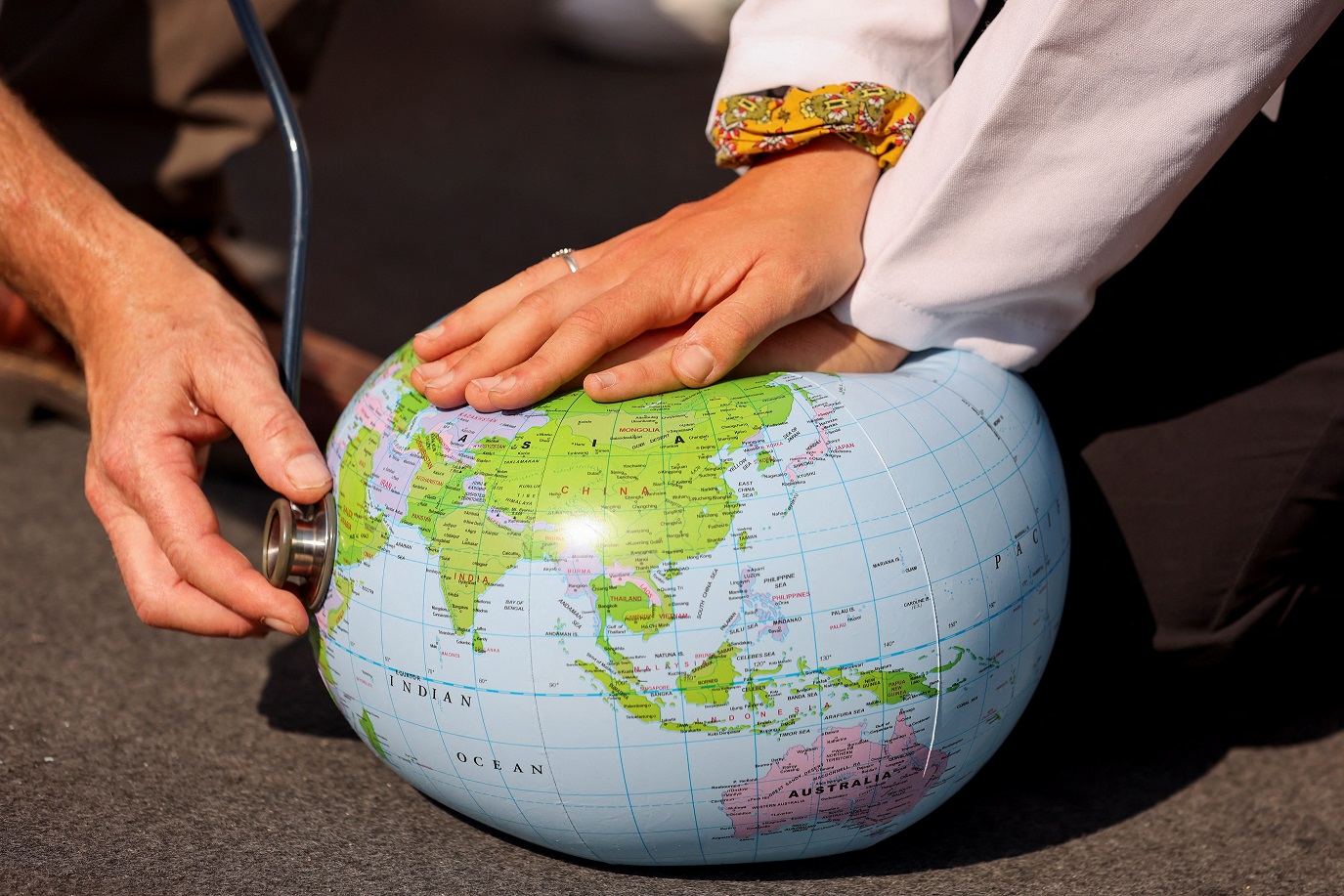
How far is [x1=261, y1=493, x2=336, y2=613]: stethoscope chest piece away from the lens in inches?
42.8

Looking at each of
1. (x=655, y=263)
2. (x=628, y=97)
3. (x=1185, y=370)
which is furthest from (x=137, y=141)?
(x=628, y=97)

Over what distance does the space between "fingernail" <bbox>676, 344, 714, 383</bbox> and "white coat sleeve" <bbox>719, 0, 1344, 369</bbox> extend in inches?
8.6

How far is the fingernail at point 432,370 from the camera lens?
1106 millimetres

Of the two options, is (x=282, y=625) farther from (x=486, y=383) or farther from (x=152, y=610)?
(x=486, y=383)

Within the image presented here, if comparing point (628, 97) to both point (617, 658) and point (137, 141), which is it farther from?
point (617, 658)

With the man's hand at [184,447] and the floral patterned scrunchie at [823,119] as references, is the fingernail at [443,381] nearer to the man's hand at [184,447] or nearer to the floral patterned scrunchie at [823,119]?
the man's hand at [184,447]

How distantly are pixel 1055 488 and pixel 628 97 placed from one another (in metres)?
3.30

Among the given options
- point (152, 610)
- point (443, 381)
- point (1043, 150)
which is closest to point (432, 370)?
point (443, 381)

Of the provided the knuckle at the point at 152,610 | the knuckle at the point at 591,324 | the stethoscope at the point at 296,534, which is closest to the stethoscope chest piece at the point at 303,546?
the stethoscope at the point at 296,534

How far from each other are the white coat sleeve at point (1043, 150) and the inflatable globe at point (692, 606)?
14cm

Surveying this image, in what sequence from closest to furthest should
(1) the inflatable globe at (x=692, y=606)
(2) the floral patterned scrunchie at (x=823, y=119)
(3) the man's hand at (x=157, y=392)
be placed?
(1) the inflatable globe at (x=692, y=606), (3) the man's hand at (x=157, y=392), (2) the floral patterned scrunchie at (x=823, y=119)

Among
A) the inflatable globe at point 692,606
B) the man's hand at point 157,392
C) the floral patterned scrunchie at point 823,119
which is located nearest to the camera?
the inflatable globe at point 692,606

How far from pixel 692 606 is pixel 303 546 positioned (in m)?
0.38

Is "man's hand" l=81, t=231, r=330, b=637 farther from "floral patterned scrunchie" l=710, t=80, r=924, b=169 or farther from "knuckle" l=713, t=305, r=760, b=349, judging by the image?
"floral patterned scrunchie" l=710, t=80, r=924, b=169
